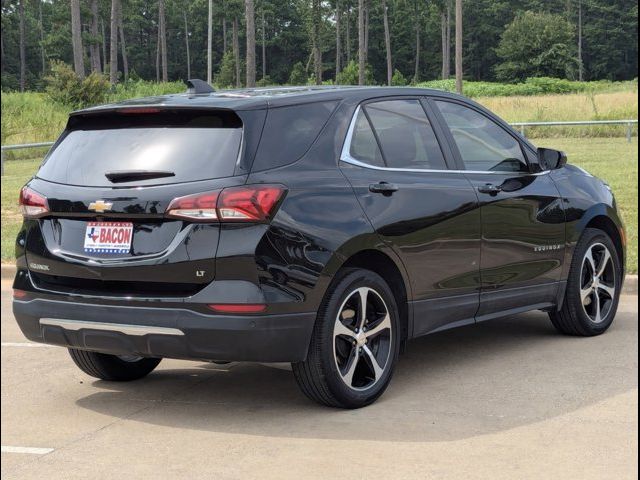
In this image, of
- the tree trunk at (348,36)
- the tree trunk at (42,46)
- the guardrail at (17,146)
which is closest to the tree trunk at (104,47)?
the tree trunk at (42,46)

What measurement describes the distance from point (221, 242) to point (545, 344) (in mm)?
3169

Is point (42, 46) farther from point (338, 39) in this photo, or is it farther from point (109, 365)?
point (109, 365)

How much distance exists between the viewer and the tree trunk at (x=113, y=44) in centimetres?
1402

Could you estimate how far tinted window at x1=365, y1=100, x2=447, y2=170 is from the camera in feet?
20.9

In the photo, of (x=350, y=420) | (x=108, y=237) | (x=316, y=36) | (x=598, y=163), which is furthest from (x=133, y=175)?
(x=598, y=163)

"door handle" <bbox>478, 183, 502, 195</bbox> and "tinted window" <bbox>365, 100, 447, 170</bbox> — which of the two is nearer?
"tinted window" <bbox>365, 100, 447, 170</bbox>

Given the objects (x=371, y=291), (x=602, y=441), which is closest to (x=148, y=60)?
(x=371, y=291)

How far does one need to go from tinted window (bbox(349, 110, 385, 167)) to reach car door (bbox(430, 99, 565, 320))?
2.46 feet

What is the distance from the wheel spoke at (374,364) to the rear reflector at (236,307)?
2.69ft

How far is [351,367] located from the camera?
5879 millimetres

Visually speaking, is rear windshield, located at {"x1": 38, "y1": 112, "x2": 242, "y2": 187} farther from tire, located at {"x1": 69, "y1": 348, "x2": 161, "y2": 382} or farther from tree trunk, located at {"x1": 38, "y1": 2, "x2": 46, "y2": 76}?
tree trunk, located at {"x1": 38, "y1": 2, "x2": 46, "y2": 76}

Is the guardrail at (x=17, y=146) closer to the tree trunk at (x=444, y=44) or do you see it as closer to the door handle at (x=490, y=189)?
the tree trunk at (x=444, y=44)

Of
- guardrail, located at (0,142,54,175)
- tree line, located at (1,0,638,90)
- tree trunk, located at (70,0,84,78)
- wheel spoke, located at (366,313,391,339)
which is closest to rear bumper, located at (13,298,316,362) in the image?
wheel spoke, located at (366,313,391,339)

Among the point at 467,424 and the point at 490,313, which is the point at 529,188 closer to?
the point at 490,313
